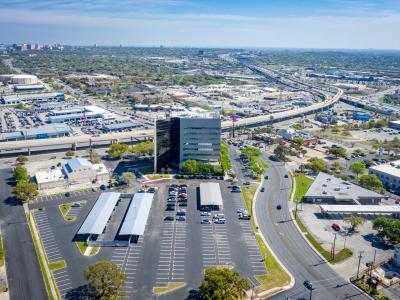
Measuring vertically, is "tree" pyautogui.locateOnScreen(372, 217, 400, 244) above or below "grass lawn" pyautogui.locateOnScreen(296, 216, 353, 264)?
above

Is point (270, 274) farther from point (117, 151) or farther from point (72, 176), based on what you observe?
point (117, 151)

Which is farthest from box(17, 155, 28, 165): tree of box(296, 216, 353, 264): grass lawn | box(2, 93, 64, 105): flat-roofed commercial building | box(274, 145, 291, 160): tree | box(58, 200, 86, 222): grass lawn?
box(2, 93, 64, 105): flat-roofed commercial building

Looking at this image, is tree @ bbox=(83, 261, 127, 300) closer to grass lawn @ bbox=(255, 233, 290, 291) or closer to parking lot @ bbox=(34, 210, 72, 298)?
parking lot @ bbox=(34, 210, 72, 298)

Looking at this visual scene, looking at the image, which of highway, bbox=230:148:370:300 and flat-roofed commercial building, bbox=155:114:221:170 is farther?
flat-roofed commercial building, bbox=155:114:221:170

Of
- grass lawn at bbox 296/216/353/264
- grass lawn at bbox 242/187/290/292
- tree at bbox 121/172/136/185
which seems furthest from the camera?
tree at bbox 121/172/136/185

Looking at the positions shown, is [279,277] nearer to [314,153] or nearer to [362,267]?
[362,267]

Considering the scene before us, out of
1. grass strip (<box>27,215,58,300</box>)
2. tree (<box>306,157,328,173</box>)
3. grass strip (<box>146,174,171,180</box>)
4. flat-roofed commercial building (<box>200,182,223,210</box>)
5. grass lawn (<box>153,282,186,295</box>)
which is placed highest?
tree (<box>306,157,328,173</box>)

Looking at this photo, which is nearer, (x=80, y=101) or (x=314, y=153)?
(x=314, y=153)

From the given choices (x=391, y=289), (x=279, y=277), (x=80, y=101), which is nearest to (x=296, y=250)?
(x=279, y=277)
